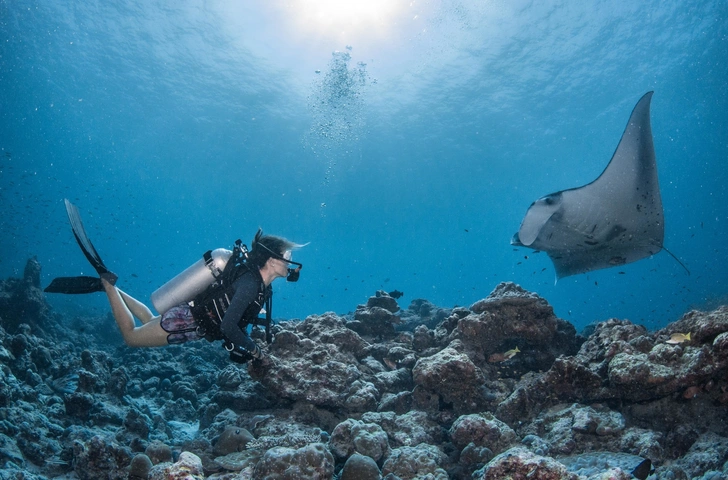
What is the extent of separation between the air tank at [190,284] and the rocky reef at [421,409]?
1346mm

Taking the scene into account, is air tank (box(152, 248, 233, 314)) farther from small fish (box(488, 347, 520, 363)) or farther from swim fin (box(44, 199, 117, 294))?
small fish (box(488, 347, 520, 363))

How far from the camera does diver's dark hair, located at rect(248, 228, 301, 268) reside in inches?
172

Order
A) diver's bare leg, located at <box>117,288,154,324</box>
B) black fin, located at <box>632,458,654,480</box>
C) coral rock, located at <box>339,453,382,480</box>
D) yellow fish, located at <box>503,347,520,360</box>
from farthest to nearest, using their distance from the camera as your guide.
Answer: yellow fish, located at <box>503,347,520,360</box> → diver's bare leg, located at <box>117,288,154,324</box> → coral rock, located at <box>339,453,382,480</box> → black fin, located at <box>632,458,654,480</box>

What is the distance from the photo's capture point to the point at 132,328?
496cm

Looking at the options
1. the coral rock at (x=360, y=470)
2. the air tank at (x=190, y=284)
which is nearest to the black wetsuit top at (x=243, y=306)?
the air tank at (x=190, y=284)

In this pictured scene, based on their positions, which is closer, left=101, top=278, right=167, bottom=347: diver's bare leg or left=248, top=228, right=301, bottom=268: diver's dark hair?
left=248, top=228, right=301, bottom=268: diver's dark hair

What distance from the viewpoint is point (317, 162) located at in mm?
53688

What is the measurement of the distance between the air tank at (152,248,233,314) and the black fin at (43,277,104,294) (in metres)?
1.24

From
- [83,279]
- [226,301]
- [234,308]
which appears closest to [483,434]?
[234,308]

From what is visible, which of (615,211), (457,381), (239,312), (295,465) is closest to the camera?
(295,465)

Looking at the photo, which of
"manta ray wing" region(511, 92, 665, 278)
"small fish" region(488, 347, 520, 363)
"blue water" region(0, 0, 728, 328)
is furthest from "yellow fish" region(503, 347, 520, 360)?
"blue water" region(0, 0, 728, 328)

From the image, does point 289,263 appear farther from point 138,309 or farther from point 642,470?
point 642,470

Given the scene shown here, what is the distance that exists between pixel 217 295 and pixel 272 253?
0.93m

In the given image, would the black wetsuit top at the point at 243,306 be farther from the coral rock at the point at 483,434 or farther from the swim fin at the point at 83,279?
the coral rock at the point at 483,434
